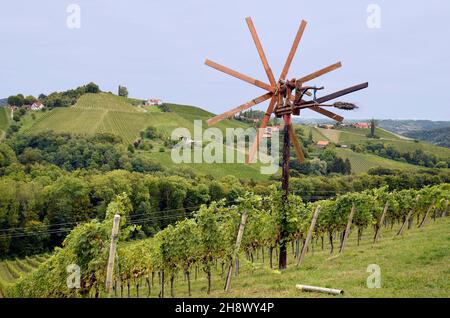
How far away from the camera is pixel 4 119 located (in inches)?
5221

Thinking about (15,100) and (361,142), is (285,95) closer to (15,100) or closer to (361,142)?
(361,142)

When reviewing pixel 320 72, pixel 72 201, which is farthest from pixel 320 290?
pixel 72 201

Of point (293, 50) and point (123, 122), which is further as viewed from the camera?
point (123, 122)

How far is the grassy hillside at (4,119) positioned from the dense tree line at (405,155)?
11297 cm

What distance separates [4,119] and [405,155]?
133489mm

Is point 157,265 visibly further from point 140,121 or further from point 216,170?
point 140,121

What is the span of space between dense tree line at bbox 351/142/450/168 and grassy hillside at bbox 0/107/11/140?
371ft

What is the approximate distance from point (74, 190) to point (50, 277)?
197 ft

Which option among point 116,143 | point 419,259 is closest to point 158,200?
point 116,143

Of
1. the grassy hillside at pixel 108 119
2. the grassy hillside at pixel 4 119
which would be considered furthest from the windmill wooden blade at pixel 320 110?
the grassy hillside at pixel 4 119

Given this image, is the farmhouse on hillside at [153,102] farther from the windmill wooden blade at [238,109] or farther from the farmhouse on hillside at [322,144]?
the windmill wooden blade at [238,109]

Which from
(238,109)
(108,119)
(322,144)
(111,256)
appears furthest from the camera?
(108,119)

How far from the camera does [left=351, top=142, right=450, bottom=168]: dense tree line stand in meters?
116

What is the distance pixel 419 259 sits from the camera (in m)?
12.1
